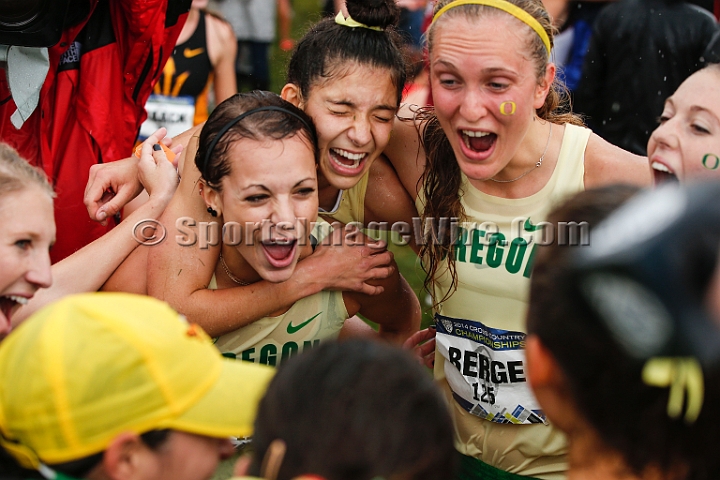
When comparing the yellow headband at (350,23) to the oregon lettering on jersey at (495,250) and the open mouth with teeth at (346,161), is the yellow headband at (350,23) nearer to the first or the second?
the open mouth with teeth at (346,161)

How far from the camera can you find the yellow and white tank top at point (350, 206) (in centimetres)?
313

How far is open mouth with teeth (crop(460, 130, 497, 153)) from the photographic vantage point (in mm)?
2754

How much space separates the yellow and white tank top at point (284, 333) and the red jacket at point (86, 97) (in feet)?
3.56

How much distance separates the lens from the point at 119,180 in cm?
312

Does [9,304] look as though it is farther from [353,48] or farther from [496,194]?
[496,194]

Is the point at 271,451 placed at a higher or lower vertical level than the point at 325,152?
lower

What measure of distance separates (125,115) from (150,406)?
245cm

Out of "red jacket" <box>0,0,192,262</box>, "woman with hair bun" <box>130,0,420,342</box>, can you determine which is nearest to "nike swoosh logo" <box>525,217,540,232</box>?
"woman with hair bun" <box>130,0,420,342</box>

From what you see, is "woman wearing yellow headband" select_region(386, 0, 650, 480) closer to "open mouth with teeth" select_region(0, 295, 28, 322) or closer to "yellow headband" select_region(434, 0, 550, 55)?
"yellow headband" select_region(434, 0, 550, 55)

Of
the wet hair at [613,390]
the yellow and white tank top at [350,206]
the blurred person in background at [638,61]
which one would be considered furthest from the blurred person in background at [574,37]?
the wet hair at [613,390]

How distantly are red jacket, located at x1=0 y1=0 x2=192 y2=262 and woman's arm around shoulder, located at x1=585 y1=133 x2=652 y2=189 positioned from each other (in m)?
1.95

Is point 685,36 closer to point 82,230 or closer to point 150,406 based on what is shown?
point 82,230

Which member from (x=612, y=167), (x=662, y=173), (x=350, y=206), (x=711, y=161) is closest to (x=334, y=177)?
(x=350, y=206)

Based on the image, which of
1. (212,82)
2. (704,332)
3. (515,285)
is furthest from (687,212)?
(212,82)
